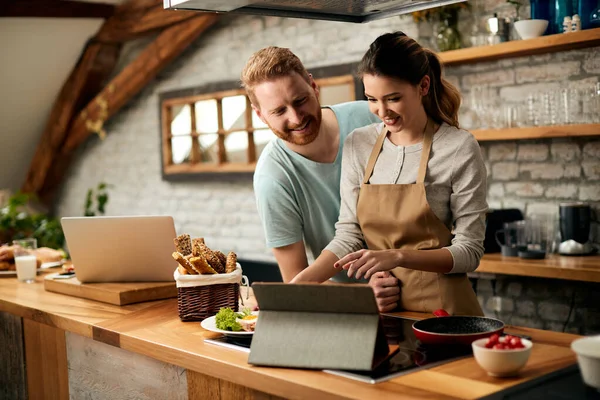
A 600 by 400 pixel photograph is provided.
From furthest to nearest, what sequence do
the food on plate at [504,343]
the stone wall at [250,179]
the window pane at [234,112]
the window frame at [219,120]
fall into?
the window pane at [234,112], the window frame at [219,120], the stone wall at [250,179], the food on plate at [504,343]

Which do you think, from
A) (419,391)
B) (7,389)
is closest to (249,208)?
(7,389)

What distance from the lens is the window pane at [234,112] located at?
22.4 feet

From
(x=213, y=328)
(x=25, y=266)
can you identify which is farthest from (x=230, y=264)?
(x=25, y=266)

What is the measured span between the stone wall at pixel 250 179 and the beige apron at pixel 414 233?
2452 millimetres

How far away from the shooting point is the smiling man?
264 cm

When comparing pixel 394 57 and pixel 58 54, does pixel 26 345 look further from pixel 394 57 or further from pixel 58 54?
pixel 58 54

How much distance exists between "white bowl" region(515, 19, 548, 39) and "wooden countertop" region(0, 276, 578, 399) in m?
2.70

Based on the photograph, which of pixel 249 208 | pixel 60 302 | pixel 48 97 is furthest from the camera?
pixel 48 97

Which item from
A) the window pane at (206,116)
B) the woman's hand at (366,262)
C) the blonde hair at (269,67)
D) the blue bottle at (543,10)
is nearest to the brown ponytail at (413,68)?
the blonde hair at (269,67)

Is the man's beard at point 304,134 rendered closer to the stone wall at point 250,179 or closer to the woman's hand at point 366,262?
the woman's hand at point 366,262

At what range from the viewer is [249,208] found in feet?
22.6

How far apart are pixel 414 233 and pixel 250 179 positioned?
4392 mm

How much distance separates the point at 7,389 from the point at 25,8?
4.93 meters

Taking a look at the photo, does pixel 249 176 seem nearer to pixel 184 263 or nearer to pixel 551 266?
pixel 551 266
